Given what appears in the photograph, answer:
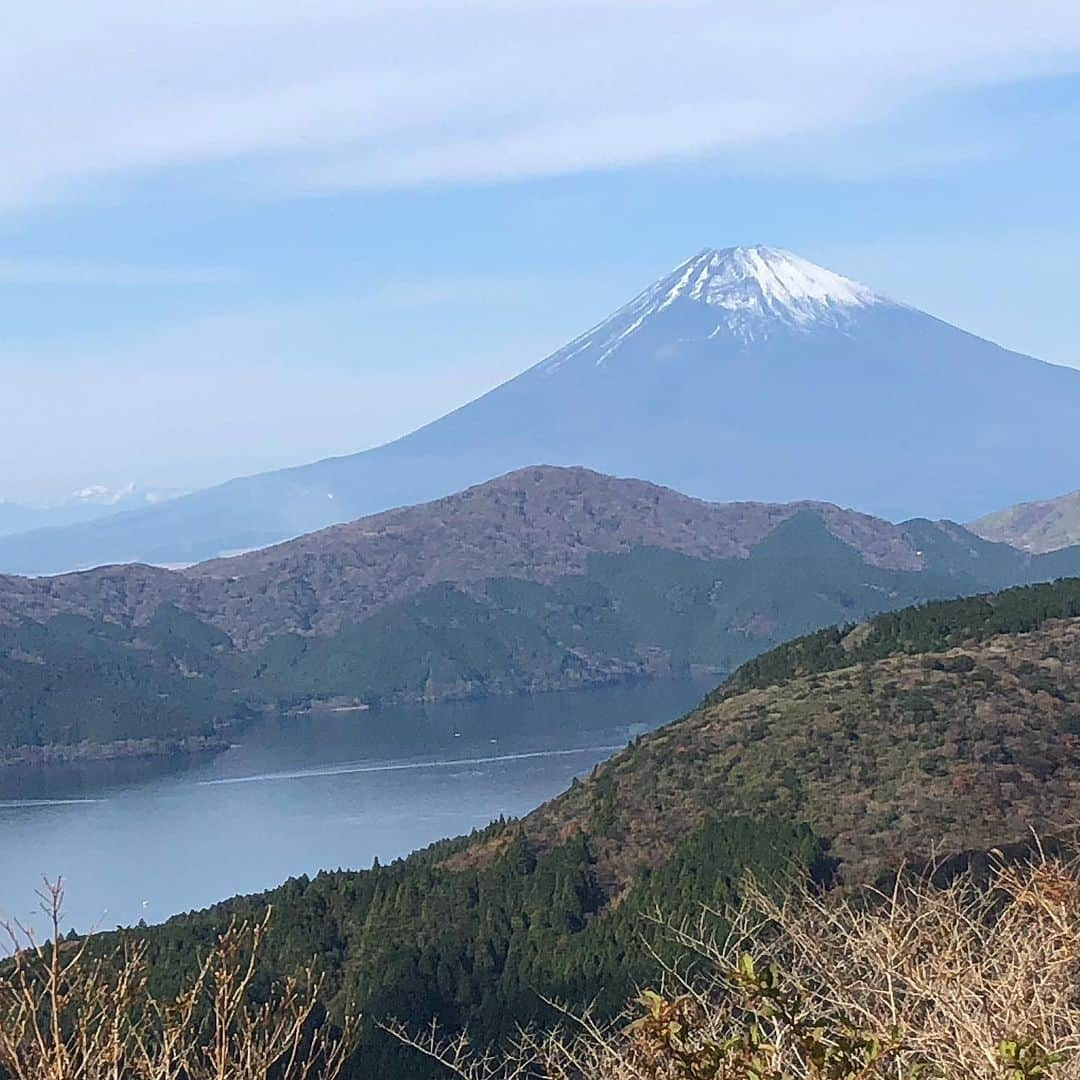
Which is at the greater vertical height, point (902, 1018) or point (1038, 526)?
point (1038, 526)

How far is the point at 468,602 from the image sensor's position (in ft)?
337

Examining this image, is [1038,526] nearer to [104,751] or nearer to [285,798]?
[104,751]

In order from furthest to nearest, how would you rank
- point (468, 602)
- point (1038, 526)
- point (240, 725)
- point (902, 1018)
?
point (1038, 526), point (468, 602), point (240, 725), point (902, 1018)

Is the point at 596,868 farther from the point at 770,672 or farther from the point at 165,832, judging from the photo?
the point at 165,832

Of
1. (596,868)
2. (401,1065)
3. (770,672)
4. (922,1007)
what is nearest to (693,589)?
(770,672)

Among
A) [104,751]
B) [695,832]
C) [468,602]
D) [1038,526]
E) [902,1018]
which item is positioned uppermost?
[1038,526]

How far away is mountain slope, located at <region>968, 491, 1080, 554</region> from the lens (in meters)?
125

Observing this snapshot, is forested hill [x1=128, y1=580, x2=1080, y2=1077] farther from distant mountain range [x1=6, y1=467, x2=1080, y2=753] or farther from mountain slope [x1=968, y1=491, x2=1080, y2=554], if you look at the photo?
mountain slope [x1=968, y1=491, x2=1080, y2=554]

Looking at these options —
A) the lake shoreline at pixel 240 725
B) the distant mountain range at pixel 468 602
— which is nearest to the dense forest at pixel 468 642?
the distant mountain range at pixel 468 602

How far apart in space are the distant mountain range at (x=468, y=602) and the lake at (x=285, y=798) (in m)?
7.21

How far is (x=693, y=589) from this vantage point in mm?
106812

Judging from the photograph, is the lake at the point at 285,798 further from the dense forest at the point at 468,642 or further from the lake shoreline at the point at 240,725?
the dense forest at the point at 468,642

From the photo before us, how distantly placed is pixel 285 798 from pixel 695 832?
32507 millimetres

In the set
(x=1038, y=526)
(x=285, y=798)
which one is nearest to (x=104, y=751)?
(x=285, y=798)
